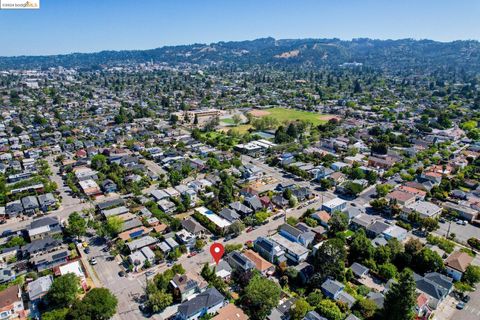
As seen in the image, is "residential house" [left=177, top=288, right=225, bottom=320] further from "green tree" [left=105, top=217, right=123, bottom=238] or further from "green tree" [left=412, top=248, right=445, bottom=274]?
"green tree" [left=412, top=248, right=445, bottom=274]

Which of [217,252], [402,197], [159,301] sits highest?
[402,197]

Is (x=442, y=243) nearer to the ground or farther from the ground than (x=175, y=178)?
nearer to the ground

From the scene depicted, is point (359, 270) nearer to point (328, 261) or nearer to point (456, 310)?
point (328, 261)

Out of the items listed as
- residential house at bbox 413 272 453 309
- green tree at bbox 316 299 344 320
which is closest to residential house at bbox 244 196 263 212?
green tree at bbox 316 299 344 320

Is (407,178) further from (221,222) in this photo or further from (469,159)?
(221,222)

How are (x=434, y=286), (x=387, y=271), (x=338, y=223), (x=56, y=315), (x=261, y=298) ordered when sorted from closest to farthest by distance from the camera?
(x=56, y=315) < (x=261, y=298) < (x=434, y=286) < (x=387, y=271) < (x=338, y=223)

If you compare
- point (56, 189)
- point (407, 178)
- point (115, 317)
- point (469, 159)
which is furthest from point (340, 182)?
point (56, 189)

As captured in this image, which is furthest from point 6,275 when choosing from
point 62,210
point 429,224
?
point 429,224
